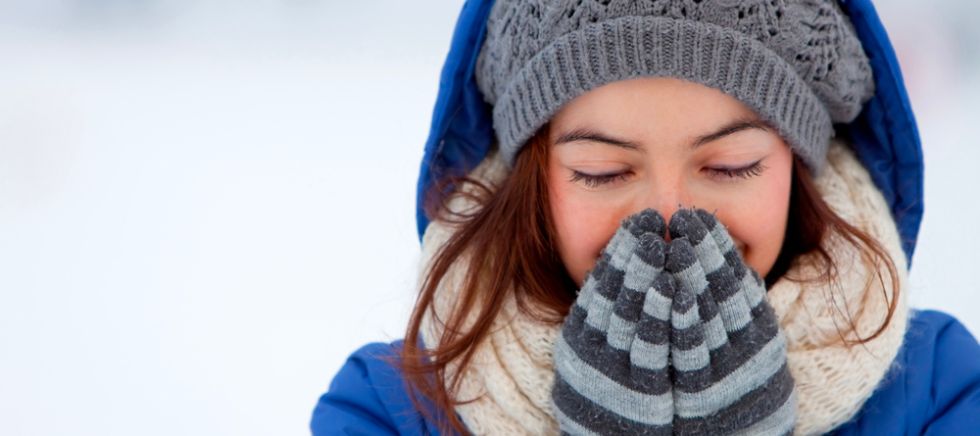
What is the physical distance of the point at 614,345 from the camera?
1.03 metres

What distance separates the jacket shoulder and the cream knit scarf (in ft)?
0.21

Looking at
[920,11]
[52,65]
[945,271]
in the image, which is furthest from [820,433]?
[52,65]

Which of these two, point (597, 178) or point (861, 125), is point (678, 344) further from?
point (861, 125)

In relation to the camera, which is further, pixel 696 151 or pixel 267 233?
pixel 267 233

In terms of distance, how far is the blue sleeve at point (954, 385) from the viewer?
1174 mm

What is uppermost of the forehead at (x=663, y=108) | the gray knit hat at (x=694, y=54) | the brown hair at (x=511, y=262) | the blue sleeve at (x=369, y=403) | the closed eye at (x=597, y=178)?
the gray knit hat at (x=694, y=54)

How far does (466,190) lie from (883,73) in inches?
21.5

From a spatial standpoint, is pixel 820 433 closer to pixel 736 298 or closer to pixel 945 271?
pixel 736 298

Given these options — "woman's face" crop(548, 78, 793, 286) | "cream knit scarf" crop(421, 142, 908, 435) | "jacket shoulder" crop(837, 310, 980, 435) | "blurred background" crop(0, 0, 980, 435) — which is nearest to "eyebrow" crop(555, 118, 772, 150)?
"woman's face" crop(548, 78, 793, 286)

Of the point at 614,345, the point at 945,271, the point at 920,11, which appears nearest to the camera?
the point at 614,345

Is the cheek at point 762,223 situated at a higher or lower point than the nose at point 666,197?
lower

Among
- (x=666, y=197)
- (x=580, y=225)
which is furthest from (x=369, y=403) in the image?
(x=666, y=197)

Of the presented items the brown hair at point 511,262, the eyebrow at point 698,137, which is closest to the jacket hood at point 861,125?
the brown hair at point 511,262

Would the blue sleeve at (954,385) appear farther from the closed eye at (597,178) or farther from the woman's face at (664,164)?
the closed eye at (597,178)
